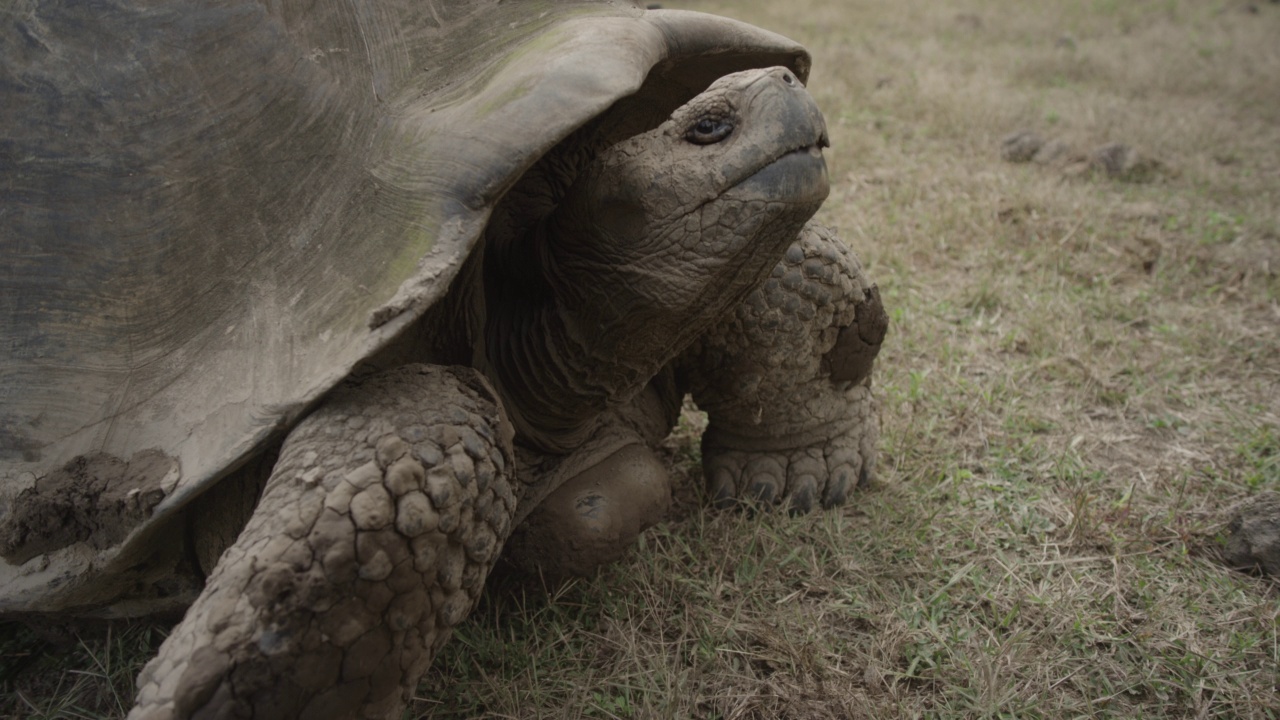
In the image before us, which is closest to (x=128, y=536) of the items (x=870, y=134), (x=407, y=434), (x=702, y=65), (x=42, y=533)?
(x=42, y=533)

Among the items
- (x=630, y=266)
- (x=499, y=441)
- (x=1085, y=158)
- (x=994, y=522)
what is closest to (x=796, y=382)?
(x=994, y=522)

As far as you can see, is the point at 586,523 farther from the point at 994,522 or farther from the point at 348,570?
the point at 994,522

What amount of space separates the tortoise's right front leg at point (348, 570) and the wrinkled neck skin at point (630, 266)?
1.26ft

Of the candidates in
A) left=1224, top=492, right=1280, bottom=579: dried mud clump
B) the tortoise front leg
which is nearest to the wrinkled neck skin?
the tortoise front leg

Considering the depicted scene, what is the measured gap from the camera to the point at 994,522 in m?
2.46

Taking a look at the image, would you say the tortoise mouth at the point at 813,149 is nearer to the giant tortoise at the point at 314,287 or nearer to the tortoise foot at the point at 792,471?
the giant tortoise at the point at 314,287

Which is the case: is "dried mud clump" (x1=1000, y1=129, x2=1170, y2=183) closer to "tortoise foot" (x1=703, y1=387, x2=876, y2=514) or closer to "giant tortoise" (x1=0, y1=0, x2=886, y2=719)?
"tortoise foot" (x1=703, y1=387, x2=876, y2=514)

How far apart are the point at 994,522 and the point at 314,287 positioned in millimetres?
1803

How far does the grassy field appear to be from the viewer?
6.35 feet

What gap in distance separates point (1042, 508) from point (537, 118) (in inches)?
68.7

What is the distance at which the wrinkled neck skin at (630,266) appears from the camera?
169cm

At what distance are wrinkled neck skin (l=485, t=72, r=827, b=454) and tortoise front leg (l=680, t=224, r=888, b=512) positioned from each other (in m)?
0.38

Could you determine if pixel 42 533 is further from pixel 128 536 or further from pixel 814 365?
pixel 814 365

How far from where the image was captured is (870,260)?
3881 mm
